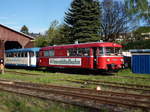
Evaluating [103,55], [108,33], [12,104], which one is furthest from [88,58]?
[108,33]

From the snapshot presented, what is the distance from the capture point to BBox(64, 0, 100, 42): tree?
37.3m

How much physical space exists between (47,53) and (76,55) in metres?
5.19

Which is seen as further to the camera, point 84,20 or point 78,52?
point 84,20

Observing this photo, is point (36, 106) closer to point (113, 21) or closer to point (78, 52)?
point (78, 52)

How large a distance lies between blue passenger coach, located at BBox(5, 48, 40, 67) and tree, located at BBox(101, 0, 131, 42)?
1100 inches

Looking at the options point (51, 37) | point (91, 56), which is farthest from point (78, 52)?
point (51, 37)

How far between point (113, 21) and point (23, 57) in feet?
106

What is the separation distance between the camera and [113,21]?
59.3m

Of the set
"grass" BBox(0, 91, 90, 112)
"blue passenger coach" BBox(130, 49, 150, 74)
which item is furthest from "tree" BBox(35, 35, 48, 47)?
"grass" BBox(0, 91, 90, 112)

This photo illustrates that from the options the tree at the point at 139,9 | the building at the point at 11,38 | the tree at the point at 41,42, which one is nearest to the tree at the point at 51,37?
the tree at the point at 41,42

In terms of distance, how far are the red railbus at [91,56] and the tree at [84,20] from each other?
12944mm

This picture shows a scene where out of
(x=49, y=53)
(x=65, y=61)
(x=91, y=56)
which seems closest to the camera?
(x=91, y=56)

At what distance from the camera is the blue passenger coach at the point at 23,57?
101 feet

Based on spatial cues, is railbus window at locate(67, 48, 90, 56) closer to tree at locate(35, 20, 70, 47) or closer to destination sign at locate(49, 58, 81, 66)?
destination sign at locate(49, 58, 81, 66)
